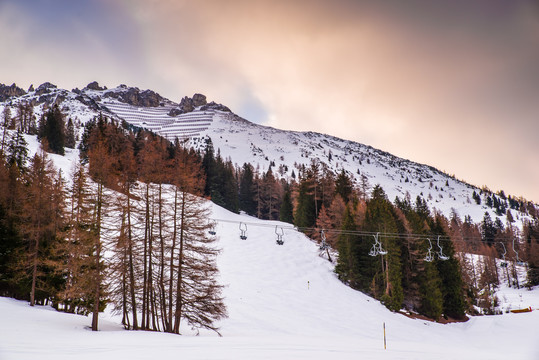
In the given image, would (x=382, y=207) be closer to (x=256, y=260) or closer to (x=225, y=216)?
(x=256, y=260)

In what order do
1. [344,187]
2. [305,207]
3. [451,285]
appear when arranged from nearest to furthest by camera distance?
[451,285]
[305,207]
[344,187]

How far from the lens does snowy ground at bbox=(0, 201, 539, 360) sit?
9938mm

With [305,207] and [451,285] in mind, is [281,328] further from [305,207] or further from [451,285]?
[305,207]

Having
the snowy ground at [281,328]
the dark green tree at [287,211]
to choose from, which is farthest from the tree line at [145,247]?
the dark green tree at [287,211]

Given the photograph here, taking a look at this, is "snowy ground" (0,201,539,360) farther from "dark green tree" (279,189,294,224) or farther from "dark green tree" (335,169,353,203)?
"dark green tree" (279,189,294,224)

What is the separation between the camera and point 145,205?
19922 millimetres

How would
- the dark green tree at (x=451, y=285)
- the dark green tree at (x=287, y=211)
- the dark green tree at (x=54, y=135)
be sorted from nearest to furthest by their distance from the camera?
the dark green tree at (x=451, y=285) < the dark green tree at (x=287, y=211) < the dark green tree at (x=54, y=135)

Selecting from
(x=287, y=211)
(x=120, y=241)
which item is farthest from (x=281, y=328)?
(x=287, y=211)

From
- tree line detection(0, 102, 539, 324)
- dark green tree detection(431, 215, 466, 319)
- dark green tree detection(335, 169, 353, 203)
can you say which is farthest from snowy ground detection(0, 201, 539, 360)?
dark green tree detection(335, 169, 353, 203)

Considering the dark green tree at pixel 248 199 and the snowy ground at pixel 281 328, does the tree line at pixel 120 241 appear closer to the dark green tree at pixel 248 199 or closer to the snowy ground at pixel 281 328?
the snowy ground at pixel 281 328

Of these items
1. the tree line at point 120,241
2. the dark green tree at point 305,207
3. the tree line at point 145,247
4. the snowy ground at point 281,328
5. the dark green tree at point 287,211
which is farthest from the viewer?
the dark green tree at point 287,211

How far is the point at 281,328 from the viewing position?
23.5m

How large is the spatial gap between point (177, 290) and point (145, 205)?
6.46m

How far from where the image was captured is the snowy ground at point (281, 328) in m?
9.94
